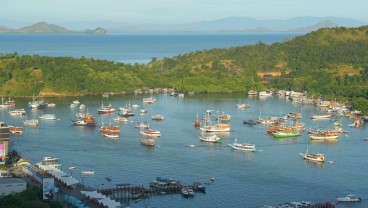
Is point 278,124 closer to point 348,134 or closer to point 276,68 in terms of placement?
point 348,134

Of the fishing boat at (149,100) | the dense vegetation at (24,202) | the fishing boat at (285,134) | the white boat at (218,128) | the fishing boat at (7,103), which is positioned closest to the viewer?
the dense vegetation at (24,202)

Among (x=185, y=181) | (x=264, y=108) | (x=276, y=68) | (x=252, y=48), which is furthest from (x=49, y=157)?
(x=252, y=48)

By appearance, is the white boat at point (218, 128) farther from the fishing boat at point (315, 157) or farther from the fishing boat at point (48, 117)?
the fishing boat at point (48, 117)

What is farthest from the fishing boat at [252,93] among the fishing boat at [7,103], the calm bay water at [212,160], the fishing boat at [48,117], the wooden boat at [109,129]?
the wooden boat at [109,129]

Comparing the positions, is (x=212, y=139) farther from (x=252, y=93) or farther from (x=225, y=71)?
(x=225, y=71)

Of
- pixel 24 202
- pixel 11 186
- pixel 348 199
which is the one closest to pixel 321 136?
pixel 348 199
